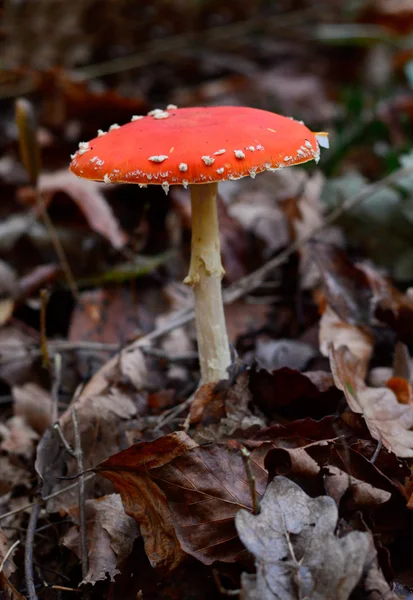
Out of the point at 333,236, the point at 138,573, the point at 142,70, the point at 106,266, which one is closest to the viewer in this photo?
the point at 138,573

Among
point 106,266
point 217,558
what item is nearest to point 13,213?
point 106,266

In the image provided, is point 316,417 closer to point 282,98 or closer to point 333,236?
point 333,236

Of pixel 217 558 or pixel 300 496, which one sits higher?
pixel 300 496

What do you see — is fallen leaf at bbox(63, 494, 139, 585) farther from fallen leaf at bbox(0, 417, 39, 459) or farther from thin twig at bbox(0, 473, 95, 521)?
fallen leaf at bbox(0, 417, 39, 459)

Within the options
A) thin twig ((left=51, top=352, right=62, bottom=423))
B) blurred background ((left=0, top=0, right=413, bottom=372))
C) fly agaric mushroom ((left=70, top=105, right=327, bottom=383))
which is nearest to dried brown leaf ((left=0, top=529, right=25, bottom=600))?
thin twig ((left=51, top=352, right=62, bottom=423))

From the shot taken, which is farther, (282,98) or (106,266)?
(282,98)

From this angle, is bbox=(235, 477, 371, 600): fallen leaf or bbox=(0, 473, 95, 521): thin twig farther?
bbox=(0, 473, 95, 521): thin twig

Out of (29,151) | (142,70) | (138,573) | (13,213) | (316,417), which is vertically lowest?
(138,573)

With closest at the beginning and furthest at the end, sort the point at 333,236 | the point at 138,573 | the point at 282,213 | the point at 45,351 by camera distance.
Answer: the point at 138,573 < the point at 45,351 < the point at 333,236 < the point at 282,213
